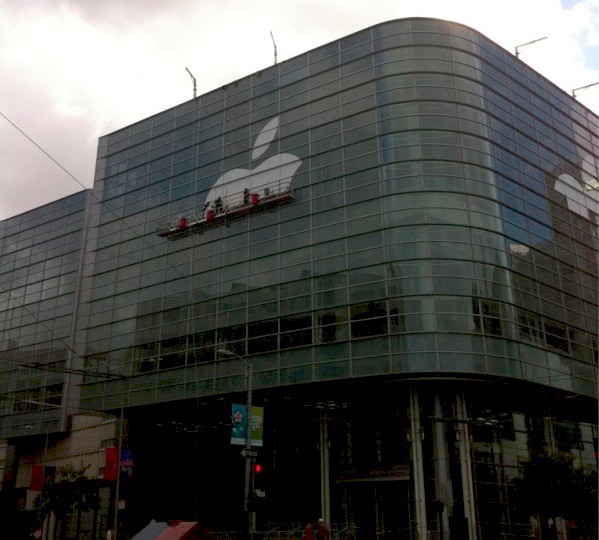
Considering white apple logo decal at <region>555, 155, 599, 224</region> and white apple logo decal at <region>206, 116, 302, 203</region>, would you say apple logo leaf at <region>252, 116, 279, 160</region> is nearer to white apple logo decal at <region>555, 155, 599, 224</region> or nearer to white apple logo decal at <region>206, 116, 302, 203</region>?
white apple logo decal at <region>206, 116, 302, 203</region>

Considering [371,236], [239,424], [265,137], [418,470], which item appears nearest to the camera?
[239,424]

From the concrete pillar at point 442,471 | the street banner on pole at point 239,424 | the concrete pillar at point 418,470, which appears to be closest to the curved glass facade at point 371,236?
the concrete pillar at point 418,470

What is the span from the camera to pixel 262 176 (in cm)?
4325

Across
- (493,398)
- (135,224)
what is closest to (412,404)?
(493,398)

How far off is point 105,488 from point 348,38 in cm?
3719

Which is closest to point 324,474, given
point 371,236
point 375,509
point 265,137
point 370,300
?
point 375,509

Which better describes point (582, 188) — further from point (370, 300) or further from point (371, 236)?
point (370, 300)

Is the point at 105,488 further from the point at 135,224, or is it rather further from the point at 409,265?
the point at 409,265

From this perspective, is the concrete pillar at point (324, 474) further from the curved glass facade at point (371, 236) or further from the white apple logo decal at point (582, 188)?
the white apple logo decal at point (582, 188)

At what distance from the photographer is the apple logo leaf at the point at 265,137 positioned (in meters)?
44.0

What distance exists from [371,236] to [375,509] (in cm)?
1558

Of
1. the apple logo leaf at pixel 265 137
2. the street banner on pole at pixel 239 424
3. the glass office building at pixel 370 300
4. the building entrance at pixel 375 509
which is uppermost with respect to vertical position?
the apple logo leaf at pixel 265 137

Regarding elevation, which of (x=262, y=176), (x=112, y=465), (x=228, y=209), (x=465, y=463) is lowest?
(x=465, y=463)

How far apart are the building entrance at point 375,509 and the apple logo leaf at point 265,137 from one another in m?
22.0
